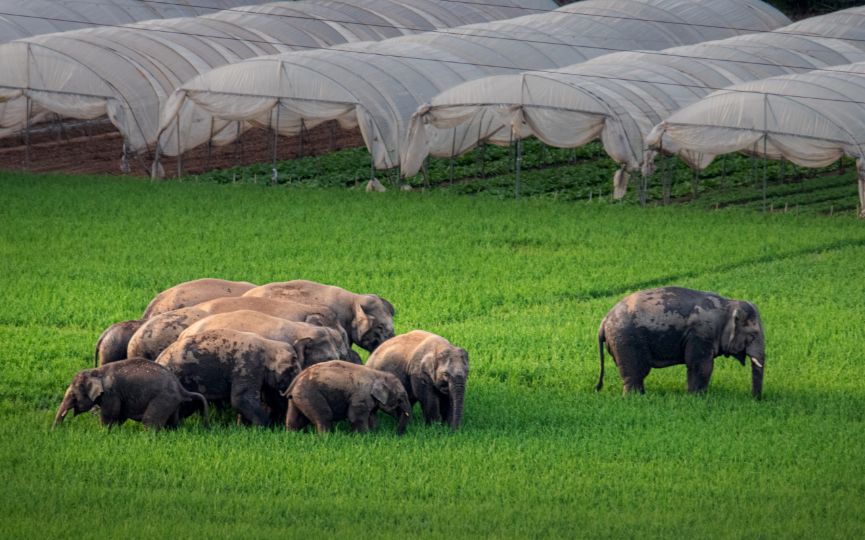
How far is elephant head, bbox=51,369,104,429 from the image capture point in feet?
53.9

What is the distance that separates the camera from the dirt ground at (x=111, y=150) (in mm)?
43688

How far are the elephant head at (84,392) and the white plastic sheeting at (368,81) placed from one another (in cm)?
2313

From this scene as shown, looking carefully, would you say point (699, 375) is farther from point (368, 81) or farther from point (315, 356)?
point (368, 81)

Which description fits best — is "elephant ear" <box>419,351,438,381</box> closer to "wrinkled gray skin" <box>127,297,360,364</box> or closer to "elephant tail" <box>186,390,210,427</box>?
"wrinkled gray skin" <box>127,297,360,364</box>

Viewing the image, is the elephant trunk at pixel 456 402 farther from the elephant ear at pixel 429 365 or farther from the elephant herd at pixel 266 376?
the elephant ear at pixel 429 365

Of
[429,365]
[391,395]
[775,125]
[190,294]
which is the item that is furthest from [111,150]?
[391,395]

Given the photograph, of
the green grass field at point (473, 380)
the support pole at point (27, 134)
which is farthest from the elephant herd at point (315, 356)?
the support pole at point (27, 134)

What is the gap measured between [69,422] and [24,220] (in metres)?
16.6

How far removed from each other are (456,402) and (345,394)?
116 cm

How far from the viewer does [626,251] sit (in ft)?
102

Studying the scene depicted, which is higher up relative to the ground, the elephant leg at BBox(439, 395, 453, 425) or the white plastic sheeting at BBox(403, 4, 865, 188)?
the white plastic sheeting at BBox(403, 4, 865, 188)

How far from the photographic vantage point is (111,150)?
4656 centimetres

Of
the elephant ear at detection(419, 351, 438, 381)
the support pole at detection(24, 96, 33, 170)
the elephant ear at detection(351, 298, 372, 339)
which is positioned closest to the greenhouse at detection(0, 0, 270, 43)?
the support pole at detection(24, 96, 33, 170)

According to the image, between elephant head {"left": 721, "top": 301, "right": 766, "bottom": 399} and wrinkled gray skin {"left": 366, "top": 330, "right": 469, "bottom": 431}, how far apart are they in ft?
11.5
